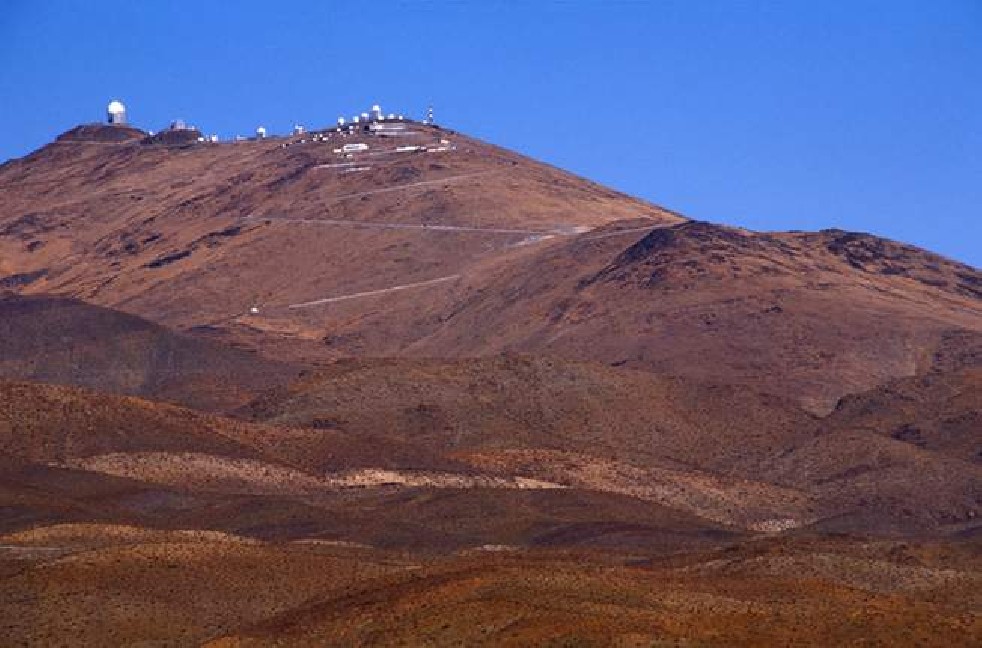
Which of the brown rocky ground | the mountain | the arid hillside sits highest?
the arid hillside

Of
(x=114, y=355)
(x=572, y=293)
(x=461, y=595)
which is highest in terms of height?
(x=572, y=293)

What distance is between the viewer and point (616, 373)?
12862cm

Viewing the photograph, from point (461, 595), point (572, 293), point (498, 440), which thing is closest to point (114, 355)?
point (572, 293)

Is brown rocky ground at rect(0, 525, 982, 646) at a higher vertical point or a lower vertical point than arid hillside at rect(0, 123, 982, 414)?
lower

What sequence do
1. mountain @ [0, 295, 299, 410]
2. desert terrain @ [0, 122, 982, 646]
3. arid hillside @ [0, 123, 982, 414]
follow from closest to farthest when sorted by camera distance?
1. desert terrain @ [0, 122, 982, 646]
2. mountain @ [0, 295, 299, 410]
3. arid hillside @ [0, 123, 982, 414]

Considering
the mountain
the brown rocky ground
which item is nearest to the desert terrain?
the brown rocky ground

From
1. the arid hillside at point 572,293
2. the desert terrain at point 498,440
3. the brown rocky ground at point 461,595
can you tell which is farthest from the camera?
the arid hillside at point 572,293

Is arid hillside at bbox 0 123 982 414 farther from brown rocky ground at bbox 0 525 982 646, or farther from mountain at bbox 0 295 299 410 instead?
brown rocky ground at bbox 0 525 982 646

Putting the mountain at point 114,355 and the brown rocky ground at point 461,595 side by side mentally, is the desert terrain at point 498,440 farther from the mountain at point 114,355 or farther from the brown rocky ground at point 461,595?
the mountain at point 114,355

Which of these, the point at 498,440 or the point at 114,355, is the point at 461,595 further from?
the point at 114,355

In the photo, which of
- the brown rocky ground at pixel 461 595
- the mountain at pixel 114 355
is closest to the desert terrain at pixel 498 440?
the brown rocky ground at pixel 461 595

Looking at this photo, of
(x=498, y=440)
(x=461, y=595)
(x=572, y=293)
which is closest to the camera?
(x=461, y=595)

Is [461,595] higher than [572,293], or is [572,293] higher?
[572,293]

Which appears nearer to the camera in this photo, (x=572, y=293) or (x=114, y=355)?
(x=114, y=355)
